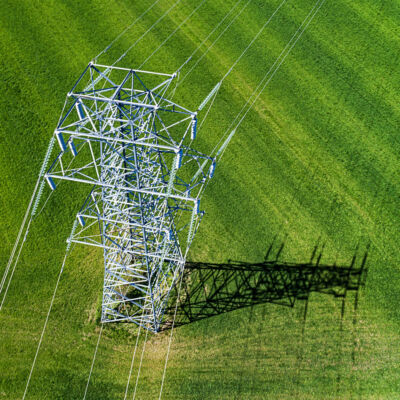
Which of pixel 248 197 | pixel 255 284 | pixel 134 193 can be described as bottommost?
pixel 255 284

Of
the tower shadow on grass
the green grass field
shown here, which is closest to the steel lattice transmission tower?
the tower shadow on grass

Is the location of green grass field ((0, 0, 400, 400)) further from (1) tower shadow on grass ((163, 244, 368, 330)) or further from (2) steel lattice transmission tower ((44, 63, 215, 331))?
(2) steel lattice transmission tower ((44, 63, 215, 331))

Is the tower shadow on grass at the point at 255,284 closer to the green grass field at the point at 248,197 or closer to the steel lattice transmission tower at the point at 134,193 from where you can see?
the green grass field at the point at 248,197

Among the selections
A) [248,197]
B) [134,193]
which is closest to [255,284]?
[248,197]

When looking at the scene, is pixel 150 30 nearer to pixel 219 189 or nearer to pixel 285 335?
pixel 219 189

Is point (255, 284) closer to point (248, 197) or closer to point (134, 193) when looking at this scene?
point (248, 197)

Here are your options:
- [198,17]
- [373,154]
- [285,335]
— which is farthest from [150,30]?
[285,335]
